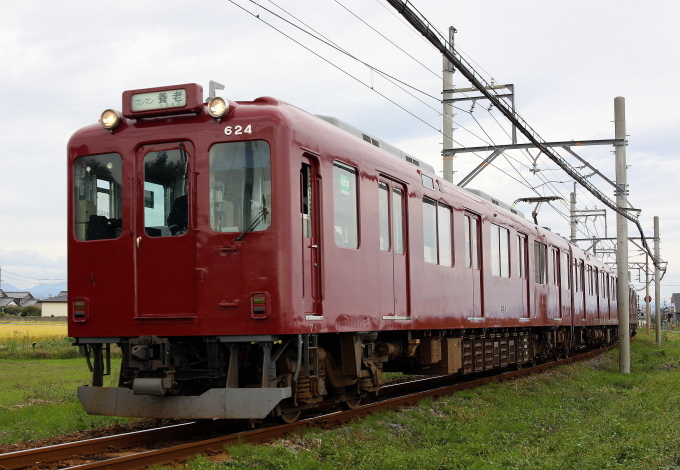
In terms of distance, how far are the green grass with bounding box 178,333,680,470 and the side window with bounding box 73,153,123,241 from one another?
9.75ft

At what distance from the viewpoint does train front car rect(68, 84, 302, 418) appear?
7949mm

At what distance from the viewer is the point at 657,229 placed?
164ft

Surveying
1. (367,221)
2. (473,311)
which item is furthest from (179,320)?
(473,311)

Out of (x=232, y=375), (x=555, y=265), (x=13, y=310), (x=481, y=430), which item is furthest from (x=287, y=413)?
(x=13, y=310)

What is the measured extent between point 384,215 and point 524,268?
823 centimetres

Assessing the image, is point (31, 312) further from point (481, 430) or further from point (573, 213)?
point (481, 430)

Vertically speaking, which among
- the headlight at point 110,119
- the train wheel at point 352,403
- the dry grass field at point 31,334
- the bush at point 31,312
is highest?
the headlight at point 110,119

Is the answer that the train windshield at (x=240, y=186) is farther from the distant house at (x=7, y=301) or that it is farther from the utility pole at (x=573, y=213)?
the distant house at (x=7, y=301)

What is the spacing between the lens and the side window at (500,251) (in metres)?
15.3

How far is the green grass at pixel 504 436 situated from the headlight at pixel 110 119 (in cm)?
378

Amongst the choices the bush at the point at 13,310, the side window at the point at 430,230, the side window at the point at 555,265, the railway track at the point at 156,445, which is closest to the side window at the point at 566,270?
the side window at the point at 555,265

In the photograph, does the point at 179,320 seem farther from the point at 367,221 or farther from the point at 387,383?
the point at 387,383

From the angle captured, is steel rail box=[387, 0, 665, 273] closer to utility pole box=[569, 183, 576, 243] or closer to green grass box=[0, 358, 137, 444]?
green grass box=[0, 358, 137, 444]

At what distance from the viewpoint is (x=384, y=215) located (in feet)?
33.9
